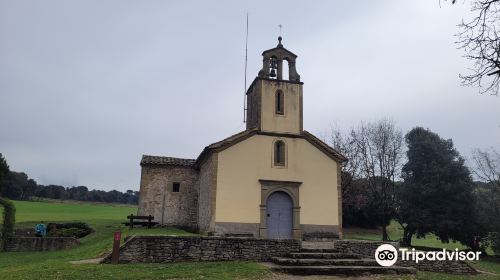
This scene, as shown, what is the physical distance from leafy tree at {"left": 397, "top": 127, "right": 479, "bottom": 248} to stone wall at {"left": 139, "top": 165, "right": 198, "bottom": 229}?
16.5m

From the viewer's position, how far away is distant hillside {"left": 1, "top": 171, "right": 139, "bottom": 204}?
2918 inches

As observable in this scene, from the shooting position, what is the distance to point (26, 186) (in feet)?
256

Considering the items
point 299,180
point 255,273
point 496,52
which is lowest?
point 255,273

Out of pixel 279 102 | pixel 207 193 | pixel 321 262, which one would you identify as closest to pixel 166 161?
pixel 207 193

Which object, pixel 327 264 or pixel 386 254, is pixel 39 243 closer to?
pixel 327 264

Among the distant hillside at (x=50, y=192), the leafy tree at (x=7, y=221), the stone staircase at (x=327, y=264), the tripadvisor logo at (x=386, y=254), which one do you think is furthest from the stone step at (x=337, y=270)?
the distant hillside at (x=50, y=192)

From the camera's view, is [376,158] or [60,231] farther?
[376,158]

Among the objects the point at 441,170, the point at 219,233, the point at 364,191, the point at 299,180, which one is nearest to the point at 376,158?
the point at 364,191

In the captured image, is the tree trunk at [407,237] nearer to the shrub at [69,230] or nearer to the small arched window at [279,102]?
the small arched window at [279,102]

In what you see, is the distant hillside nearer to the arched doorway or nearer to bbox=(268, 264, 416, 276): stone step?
the arched doorway

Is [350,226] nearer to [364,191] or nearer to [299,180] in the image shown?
[364,191]

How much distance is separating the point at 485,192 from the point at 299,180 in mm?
16888

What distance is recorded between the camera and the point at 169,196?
90.6ft

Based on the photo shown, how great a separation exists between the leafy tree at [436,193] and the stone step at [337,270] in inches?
660
